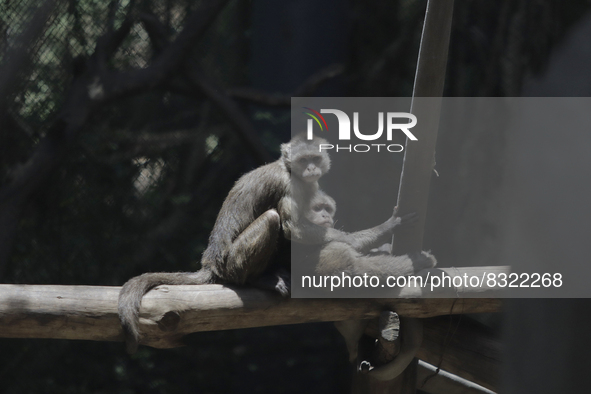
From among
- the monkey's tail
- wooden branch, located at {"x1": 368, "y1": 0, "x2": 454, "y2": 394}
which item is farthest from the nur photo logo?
the monkey's tail

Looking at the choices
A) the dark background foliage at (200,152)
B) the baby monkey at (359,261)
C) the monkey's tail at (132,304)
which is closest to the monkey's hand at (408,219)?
the baby monkey at (359,261)

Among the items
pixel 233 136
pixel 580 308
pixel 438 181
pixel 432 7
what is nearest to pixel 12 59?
pixel 233 136

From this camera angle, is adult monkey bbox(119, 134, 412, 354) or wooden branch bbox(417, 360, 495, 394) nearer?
adult monkey bbox(119, 134, 412, 354)

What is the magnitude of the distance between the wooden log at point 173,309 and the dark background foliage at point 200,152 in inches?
107

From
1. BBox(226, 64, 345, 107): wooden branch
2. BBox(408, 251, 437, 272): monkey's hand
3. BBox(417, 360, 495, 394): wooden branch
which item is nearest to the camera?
BBox(408, 251, 437, 272): monkey's hand

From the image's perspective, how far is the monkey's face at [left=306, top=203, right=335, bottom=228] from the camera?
3.58m

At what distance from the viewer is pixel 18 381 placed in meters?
5.36

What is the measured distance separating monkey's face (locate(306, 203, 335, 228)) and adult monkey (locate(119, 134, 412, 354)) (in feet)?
0.20

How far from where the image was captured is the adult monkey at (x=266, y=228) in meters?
3.19

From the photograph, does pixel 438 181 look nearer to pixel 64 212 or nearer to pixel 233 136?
pixel 233 136

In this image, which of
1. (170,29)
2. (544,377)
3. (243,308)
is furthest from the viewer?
(170,29)

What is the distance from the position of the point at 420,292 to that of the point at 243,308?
1.00 metres

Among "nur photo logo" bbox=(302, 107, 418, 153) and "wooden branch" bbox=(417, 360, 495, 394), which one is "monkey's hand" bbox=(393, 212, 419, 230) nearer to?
"nur photo logo" bbox=(302, 107, 418, 153)

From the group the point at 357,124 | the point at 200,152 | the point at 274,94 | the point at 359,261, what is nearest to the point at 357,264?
the point at 359,261
